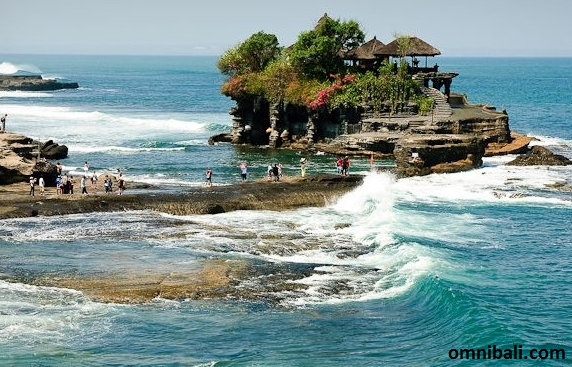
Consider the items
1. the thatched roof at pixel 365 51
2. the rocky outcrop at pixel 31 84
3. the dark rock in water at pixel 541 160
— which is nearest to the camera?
the dark rock in water at pixel 541 160

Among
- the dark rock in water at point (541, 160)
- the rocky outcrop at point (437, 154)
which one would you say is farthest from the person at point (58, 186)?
the dark rock in water at point (541, 160)

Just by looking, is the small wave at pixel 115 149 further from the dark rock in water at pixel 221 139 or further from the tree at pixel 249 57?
the tree at pixel 249 57

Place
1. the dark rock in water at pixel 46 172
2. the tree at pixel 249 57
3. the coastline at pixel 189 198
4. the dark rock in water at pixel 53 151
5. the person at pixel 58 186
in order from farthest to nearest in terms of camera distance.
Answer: the tree at pixel 249 57 → the dark rock in water at pixel 53 151 → the dark rock in water at pixel 46 172 → the person at pixel 58 186 → the coastline at pixel 189 198

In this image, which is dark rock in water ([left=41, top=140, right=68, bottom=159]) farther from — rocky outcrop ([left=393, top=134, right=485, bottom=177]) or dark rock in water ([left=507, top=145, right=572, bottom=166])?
dark rock in water ([left=507, top=145, right=572, bottom=166])

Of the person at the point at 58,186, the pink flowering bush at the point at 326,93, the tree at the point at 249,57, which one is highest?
the tree at the point at 249,57

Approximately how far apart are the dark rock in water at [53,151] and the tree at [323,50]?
22.4m

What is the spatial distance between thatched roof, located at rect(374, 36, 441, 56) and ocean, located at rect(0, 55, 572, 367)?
17.8 m

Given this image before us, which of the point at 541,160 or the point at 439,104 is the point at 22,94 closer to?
Answer: the point at 439,104

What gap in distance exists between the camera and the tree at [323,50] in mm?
75438

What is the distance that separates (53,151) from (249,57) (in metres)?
22.0

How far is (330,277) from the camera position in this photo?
3241 centimetres

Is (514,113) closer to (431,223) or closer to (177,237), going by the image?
(431,223)

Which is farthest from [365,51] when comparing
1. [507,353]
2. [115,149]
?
[507,353]

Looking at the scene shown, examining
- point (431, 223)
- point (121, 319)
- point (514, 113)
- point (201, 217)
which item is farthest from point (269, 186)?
point (514, 113)
